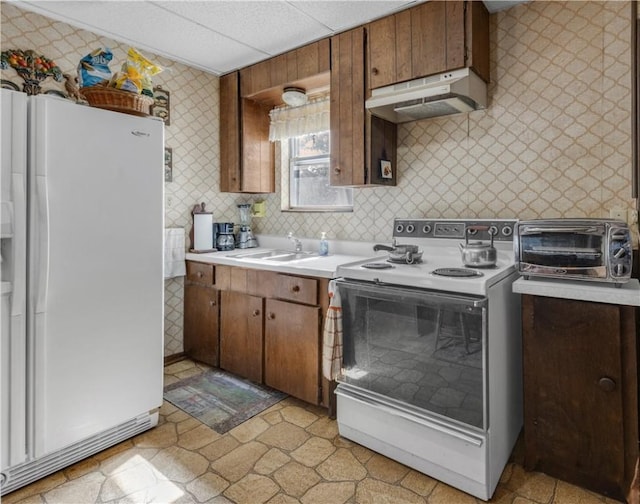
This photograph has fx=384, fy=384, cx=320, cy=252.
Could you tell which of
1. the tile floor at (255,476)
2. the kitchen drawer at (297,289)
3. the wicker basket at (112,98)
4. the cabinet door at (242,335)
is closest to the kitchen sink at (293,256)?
the cabinet door at (242,335)

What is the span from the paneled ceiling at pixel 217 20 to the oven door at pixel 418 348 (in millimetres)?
1687

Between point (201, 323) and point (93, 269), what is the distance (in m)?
1.29

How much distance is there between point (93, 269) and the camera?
6.12ft

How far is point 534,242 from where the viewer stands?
5.72 feet

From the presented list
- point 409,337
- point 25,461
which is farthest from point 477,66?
point 25,461

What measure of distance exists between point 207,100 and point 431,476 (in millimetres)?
3207

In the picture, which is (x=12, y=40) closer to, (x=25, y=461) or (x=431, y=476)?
(x=25, y=461)

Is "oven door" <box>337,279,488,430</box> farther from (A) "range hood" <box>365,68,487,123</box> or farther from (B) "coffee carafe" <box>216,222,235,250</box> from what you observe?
(B) "coffee carafe" <box>216,222,235,250</box>

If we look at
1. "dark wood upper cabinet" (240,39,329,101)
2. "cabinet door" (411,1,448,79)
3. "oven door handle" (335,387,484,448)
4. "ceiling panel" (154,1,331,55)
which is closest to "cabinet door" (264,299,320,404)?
"oven door handle" (335,387,484,448)

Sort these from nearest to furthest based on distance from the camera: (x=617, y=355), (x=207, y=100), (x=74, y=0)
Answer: (x=617, y=355) → (x=74, y=0) → (x=207, y=100)

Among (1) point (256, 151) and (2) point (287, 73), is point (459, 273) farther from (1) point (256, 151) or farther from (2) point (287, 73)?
(1) point (256, 151)

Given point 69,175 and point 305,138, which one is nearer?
point 69,175

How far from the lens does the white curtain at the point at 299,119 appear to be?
306 cm

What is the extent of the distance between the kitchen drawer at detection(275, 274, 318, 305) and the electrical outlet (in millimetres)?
1622
